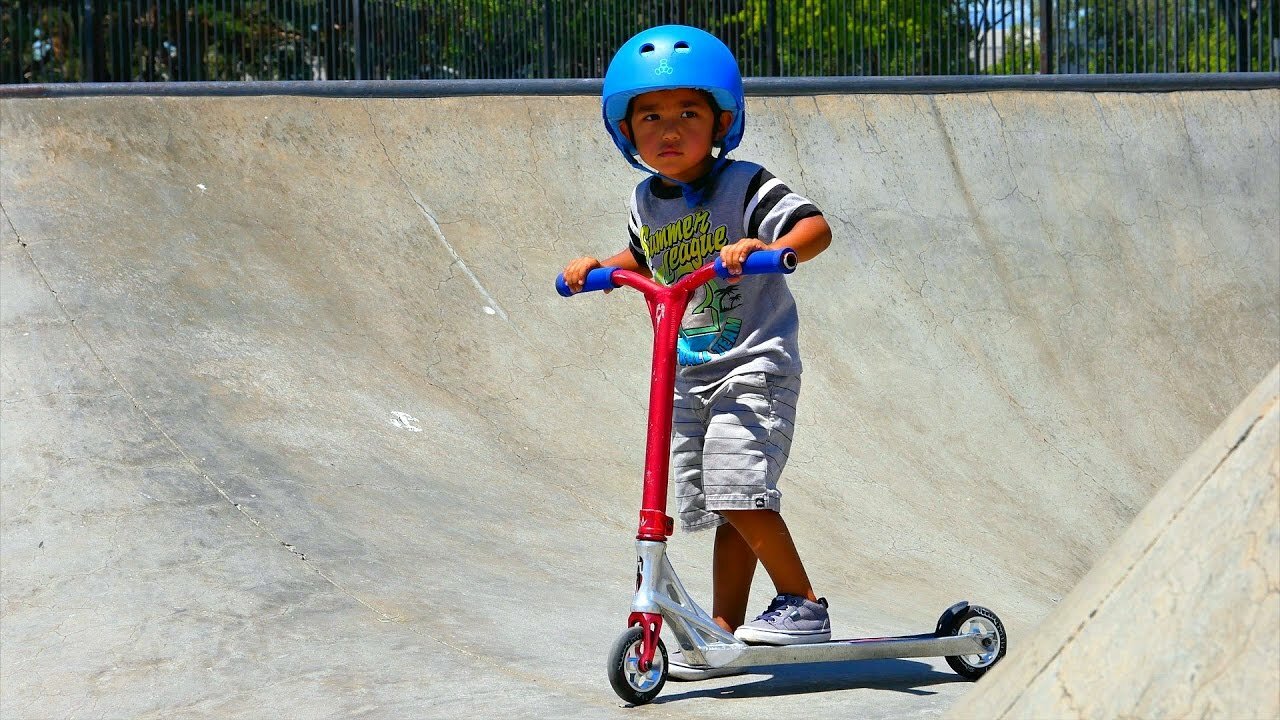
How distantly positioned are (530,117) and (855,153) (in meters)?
2.26

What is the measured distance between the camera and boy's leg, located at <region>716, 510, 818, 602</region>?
11.6ft

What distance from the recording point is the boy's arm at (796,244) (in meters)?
3.29

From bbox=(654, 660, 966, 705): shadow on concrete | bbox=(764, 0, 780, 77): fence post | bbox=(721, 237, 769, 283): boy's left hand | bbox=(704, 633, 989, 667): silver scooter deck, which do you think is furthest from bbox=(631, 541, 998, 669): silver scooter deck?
bbox=(764, 0, 780, 77): fence post

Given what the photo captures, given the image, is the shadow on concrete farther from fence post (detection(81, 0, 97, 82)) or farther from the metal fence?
fence post (detection(81, 0, 97, 82))

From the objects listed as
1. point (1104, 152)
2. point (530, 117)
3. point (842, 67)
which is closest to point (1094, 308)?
point (1104, 152)

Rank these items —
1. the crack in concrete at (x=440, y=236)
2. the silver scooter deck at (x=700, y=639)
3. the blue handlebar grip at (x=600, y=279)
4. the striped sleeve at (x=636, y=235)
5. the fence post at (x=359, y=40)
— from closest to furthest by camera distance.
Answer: the silver scooter deck at (x=700, y=639), the blue handlebar grip at (x=600, y=279), the striped sleeve at (x=636, y=235), the crack in concrete at (x=440, y=236), the fence post at (x=359, y=40)

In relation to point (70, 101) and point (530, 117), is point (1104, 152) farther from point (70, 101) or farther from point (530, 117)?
point (70, 101)

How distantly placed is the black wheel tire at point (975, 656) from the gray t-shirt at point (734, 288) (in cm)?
85

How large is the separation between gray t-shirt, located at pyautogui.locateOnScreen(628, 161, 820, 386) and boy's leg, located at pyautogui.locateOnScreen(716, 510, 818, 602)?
379mm

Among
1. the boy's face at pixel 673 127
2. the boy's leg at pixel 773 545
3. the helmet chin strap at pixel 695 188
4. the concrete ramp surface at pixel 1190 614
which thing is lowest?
the boy's leg at pixel 773 545

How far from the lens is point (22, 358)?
218 inches

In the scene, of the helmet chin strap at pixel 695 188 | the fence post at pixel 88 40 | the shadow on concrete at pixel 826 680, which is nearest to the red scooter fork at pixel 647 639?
the shadow on concrete at pixel 826 680

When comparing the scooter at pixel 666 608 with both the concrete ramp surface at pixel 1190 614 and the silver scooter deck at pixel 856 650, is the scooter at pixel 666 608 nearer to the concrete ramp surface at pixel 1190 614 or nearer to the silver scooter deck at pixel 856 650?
the silver scooter deck at pixel 856 650

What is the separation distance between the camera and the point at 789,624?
11.5 ft
